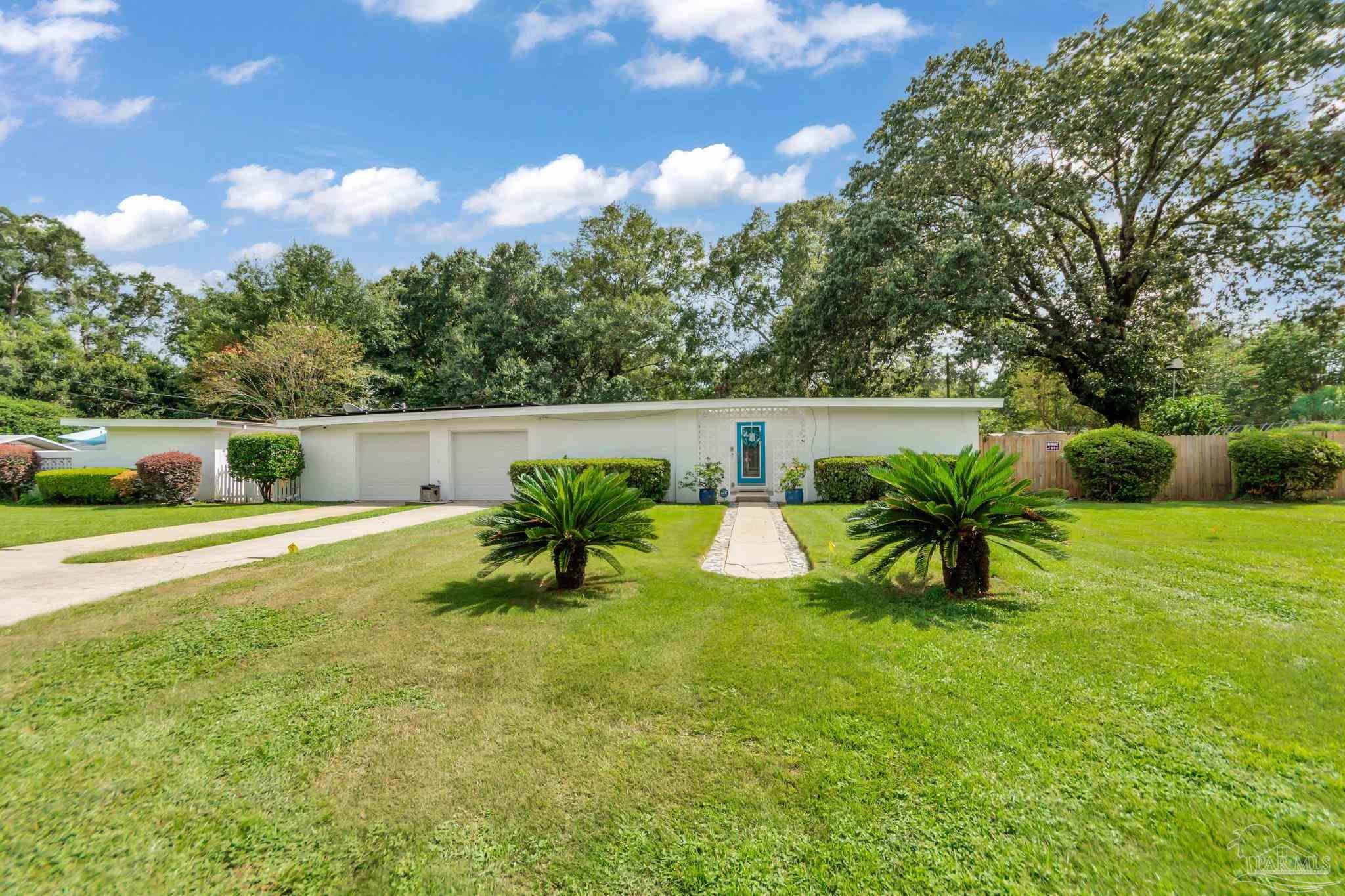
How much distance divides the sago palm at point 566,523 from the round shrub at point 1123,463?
1146 cm

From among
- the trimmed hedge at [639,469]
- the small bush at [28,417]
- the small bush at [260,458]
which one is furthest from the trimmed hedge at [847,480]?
the small bush at [28,417]

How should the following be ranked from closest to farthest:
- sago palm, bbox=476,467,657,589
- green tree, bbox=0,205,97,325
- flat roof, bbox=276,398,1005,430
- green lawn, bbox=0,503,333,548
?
sago palm, bbox=476,467,657,589 < green lawn, bbox=0,503,333,548 < flat roof, bbox=276,398,1005,430 < green tree, bbox=0,205,97,325

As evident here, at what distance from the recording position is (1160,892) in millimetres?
1595

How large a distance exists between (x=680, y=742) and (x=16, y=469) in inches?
904

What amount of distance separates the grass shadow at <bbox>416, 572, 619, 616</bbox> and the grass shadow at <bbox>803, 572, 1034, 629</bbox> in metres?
2.03

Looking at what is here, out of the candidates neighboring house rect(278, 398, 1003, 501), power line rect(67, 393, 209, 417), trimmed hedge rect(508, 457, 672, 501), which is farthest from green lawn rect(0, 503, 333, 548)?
power line rect(67, 393, 209, 417)

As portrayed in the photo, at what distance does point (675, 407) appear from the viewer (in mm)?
13164

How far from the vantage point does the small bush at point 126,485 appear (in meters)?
13.9

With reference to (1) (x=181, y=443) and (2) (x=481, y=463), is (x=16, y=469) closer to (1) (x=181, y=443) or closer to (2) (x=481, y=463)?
(1) (x=181, y=443)

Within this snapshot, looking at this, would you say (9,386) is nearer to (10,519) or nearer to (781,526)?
(10,519)

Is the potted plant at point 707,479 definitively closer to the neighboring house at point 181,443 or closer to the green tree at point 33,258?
the neighboring house at point 181,443

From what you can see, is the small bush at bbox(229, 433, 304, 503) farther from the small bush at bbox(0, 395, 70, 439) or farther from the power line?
the power line

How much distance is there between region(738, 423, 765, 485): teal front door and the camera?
13.1 metres

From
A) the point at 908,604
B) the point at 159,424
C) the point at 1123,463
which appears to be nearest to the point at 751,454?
the point at 1123,463
